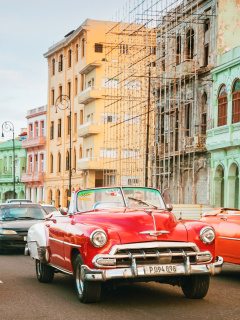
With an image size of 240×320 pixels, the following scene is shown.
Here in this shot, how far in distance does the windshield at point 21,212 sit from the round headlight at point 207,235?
429 inches

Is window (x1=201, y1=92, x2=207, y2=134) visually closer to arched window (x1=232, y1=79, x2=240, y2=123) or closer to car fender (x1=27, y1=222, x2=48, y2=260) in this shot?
arched window (x1=232, y1=79, x2=240, y2=123)

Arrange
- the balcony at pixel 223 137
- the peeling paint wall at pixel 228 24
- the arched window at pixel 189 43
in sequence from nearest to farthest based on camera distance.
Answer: the balcony at pixel 223 137 → the peeling paint wall at pixel 228 24 → the arched window at pixel 189 43

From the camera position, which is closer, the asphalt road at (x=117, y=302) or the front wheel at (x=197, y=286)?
the asphalt road at (x=117, y=302)

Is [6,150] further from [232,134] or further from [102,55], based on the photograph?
[232,134]

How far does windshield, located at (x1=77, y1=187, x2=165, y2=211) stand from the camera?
10609 mm

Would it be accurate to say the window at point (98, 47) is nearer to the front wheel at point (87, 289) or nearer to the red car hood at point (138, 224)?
the red car hood at point (138, 224)

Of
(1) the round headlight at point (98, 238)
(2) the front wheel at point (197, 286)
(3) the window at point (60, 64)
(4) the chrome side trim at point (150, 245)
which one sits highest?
(3) the window at point (60, 64)

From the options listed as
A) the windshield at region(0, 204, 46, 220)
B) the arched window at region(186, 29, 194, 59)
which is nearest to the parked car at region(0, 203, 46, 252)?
the windshield at region(0, 204, 46, 220)

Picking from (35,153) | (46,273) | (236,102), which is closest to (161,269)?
(46,273)

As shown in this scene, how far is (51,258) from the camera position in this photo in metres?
11.2

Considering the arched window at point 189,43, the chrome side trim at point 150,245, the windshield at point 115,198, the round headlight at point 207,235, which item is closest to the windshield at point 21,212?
the windshield at point 115,198

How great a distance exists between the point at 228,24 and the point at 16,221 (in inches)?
812

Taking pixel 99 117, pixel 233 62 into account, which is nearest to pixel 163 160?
pixel 233 62

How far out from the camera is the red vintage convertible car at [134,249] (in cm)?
879
